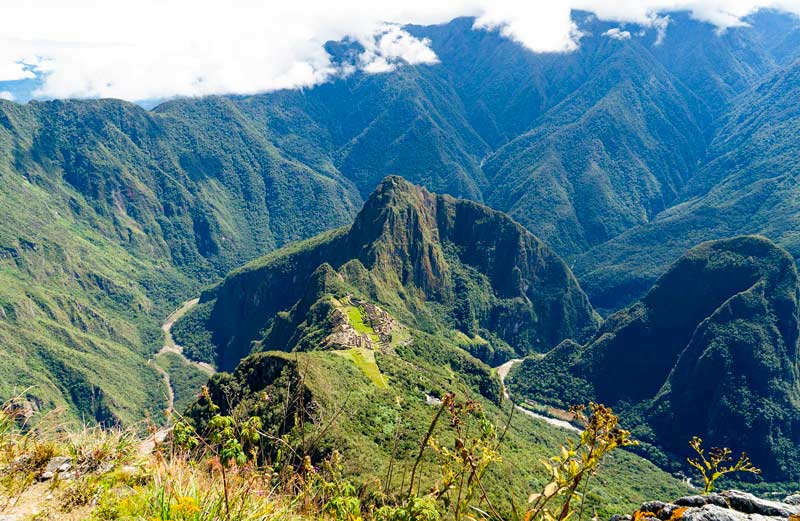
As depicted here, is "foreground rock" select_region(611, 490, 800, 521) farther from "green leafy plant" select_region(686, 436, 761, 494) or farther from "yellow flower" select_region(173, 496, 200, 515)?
"yellow flower" select_region(173, 496, 200, 515)

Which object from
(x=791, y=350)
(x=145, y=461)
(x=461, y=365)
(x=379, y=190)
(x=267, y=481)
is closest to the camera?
(x=267, y=481)

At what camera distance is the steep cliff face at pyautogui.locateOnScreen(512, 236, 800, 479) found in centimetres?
14300

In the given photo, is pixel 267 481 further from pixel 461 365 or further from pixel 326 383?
pixel 461 365

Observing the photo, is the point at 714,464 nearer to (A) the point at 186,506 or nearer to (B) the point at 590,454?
(B) the point at 590,454

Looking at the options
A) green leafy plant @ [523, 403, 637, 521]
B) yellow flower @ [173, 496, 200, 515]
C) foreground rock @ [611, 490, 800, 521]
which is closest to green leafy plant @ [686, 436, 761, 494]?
foreground rock @ [611, 490, 800, 521]

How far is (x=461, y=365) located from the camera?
138 m

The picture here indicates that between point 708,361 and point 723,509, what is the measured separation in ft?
557

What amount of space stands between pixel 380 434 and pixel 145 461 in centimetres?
5952

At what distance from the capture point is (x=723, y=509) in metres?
7.06

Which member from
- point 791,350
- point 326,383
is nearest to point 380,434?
point 326,383

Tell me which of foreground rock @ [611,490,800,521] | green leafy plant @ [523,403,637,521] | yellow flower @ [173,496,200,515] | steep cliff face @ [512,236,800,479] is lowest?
steep cliff face @ [512,236,800,479]

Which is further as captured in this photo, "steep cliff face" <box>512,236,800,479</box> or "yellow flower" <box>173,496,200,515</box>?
"steep cliff face" <box>512,236,800,479</box>

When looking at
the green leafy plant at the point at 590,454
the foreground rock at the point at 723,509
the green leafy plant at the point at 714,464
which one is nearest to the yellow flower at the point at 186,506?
the green leafy plant at the point at 590,454

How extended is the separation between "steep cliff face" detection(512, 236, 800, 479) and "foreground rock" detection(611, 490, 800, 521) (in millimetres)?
156194
